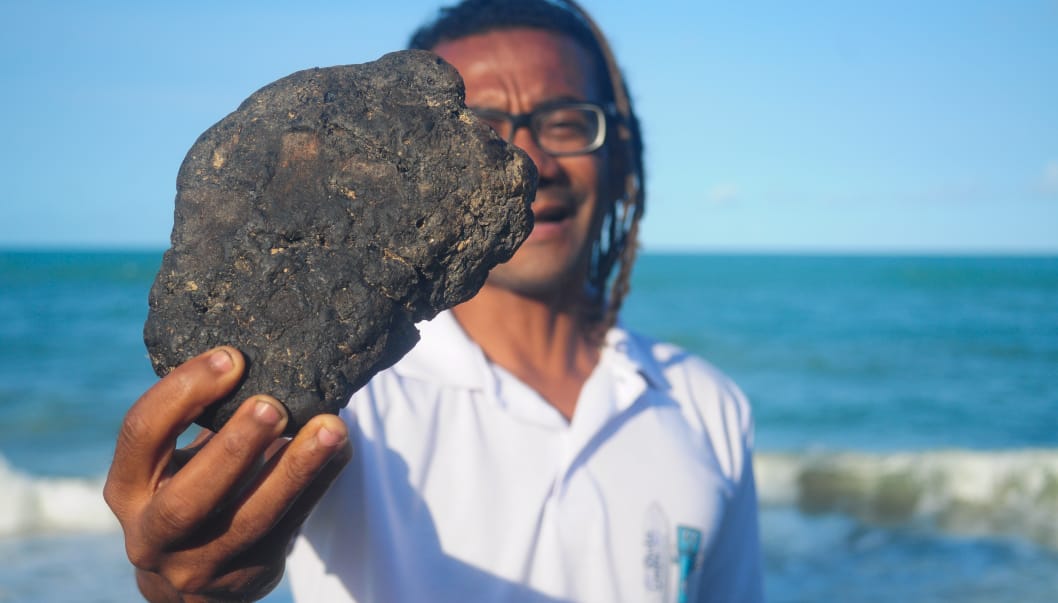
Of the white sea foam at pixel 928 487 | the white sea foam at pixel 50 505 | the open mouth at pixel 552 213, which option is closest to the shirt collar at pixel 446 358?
the open mouth at pixel 552 213

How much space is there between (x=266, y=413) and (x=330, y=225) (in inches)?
14.3

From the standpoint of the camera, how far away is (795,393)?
12898 mm

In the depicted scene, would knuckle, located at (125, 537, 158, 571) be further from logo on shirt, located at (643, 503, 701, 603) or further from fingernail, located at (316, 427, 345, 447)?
logo on shirt, located at (643, 503, 701, 603)

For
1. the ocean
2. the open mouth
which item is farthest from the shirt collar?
the ocean

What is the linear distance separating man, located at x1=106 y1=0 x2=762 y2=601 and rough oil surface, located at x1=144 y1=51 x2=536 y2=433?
21 cm

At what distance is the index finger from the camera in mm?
1372

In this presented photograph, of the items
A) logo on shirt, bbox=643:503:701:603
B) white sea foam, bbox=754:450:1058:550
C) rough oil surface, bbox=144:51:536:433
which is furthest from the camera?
white sea foam, bbox=754:450:1058:550

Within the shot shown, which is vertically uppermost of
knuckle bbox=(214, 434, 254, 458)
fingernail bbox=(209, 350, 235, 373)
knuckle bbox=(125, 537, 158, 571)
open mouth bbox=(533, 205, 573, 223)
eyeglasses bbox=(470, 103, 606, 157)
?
eyeglasses bbox=(470, 103, 606, 157)

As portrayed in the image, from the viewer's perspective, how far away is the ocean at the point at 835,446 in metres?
6.46

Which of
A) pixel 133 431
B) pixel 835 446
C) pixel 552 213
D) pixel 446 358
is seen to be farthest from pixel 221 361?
pixel 835 446

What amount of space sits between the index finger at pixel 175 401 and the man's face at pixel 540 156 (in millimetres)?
1342

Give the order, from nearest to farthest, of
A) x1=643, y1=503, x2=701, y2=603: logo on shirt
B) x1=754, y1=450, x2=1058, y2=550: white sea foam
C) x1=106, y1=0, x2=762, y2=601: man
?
1. x1=106, y1=0, x2=762, y2=601: man
2. x1=643, y1=503, x2=701, y2=603: logo on shirt
3. x1=754, y1=450, x2=1058, y2=550: white sea foam

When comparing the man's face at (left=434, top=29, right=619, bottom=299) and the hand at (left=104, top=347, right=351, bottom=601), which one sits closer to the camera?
the hand at (left=104, top=347, right=351, bottom=601)

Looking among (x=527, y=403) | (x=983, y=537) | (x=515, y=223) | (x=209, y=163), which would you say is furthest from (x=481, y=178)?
(x=983, y=537)
